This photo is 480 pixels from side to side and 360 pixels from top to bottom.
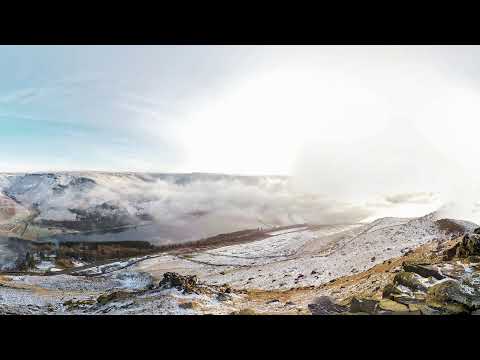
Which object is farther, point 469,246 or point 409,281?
point 469,246

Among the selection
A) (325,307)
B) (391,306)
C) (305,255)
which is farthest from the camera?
(305,255)

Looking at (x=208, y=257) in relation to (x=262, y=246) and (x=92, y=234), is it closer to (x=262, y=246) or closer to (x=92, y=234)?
(x=262, y=246)

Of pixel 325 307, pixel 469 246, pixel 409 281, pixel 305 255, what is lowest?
pixel 325 307

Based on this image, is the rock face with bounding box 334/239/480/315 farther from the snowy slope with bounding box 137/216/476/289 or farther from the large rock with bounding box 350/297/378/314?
the snowy slope with bounding box 137/216/476/289

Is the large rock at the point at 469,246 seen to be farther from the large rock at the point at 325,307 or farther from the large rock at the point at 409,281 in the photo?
the large rock at the point at 325,307

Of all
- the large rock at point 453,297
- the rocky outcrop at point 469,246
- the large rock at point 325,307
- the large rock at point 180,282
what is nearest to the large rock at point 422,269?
the large rock at point 453,297

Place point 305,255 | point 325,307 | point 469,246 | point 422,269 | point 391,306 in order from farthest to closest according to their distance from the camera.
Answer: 1. point 305,255
2. point 469,246
3. point 422,269
4. point 325,307
5. point 391,306

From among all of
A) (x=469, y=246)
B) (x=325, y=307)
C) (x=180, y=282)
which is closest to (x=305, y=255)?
(x=325, y=307)

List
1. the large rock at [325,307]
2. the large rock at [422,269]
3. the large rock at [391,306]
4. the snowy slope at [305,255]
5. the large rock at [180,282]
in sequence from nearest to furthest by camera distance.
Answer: the large rock at [391,306] → the large rock at [325,307] → the large rock at [422,269] → the large rock at [180,282] → the snowy slope at [305,255]

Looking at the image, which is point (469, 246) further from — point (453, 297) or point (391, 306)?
point (391, 306)

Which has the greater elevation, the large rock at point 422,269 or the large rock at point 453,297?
the large rock at point 422,269
